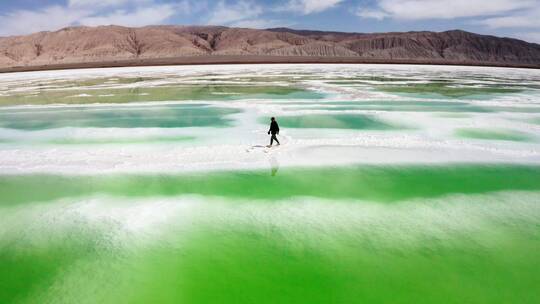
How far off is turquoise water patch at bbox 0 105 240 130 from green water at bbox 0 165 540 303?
552 centimetres

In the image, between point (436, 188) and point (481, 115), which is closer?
point (436, 188)

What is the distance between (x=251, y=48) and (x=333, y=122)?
105 m

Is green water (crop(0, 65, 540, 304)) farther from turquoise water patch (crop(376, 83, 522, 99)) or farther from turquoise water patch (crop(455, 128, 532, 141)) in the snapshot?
turquoise water patch (crop(376, 83, 522, 99))

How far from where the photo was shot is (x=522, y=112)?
1515 cm

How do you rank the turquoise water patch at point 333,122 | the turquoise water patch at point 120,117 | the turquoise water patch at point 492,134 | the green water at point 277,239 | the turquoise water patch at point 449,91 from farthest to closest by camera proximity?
the turquoise water patch at point 449,91 → the turquoise water patch at point 120,117 → the turquoise water patch at point 333,122 → the turquoise water patch at point 492,134 → the green water at point 277,239

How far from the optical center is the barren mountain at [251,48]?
334 feet

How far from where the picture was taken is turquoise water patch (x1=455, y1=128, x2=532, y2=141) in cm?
1065

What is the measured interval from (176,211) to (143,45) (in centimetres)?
11552

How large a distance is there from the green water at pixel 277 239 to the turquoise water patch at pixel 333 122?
4645 millimetres

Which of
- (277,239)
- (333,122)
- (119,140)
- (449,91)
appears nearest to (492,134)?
(333,122)

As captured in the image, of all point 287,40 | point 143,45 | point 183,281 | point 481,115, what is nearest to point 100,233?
point 183,281

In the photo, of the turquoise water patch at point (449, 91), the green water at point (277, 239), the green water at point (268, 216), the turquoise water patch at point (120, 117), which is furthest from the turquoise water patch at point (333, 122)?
the turquoise water patch at point (449, 91)

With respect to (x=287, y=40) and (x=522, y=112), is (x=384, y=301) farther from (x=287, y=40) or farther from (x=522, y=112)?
(x=287, y=40)

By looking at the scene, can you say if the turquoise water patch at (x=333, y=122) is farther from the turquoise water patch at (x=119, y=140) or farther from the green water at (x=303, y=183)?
the green water at (x=303, y=183)
